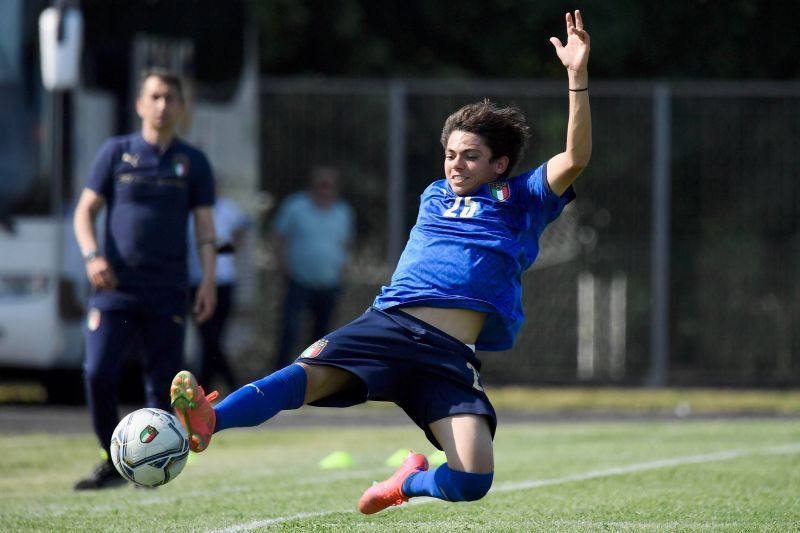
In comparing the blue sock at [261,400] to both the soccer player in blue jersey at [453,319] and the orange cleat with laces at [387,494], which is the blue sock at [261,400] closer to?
the soccer player in blue jersey at [453,319]

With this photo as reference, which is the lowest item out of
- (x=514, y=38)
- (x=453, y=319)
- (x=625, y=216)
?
(x=625, y=216)

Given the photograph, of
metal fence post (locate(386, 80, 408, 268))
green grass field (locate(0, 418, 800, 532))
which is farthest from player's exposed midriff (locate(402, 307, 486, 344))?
metal fence post (locate(386, 80, 408, 268))

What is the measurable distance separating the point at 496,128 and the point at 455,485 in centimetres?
147

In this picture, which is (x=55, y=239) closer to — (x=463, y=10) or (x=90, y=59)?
(x=90, y=59)

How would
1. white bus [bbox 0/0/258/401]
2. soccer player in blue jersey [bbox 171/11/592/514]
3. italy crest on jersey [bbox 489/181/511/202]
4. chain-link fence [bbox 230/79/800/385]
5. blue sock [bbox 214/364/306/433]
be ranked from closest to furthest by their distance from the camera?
blue sock [bbox 214/364/306/433] < soccer player in blue jersey [bbox 171/11/592/514] < italy crest on jersey [bbox 489/181/511/202] < white bus [bbox 0/0/258/401] < chain-link fence [bbox 230/79/800/385]

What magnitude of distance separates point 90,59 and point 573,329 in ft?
20.5

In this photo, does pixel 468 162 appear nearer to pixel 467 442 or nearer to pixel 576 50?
pixel 576 50

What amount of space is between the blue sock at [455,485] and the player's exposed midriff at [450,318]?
524 mm

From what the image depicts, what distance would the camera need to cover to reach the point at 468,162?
6.18 m

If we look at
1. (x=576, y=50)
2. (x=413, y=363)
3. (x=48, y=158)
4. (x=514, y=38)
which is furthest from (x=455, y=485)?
(x=514, y=38)

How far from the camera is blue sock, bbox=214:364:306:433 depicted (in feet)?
18.7

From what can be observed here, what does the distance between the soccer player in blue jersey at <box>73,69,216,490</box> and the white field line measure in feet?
Result: 5.05

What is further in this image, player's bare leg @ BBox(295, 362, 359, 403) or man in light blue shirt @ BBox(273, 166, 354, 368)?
man in light blue shirt @ BBox(273, 166, 354, 368)

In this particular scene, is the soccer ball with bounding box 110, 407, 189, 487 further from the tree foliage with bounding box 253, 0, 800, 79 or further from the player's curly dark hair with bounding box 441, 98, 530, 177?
the tree foliage with bounding box 253, 0, 800, 79
